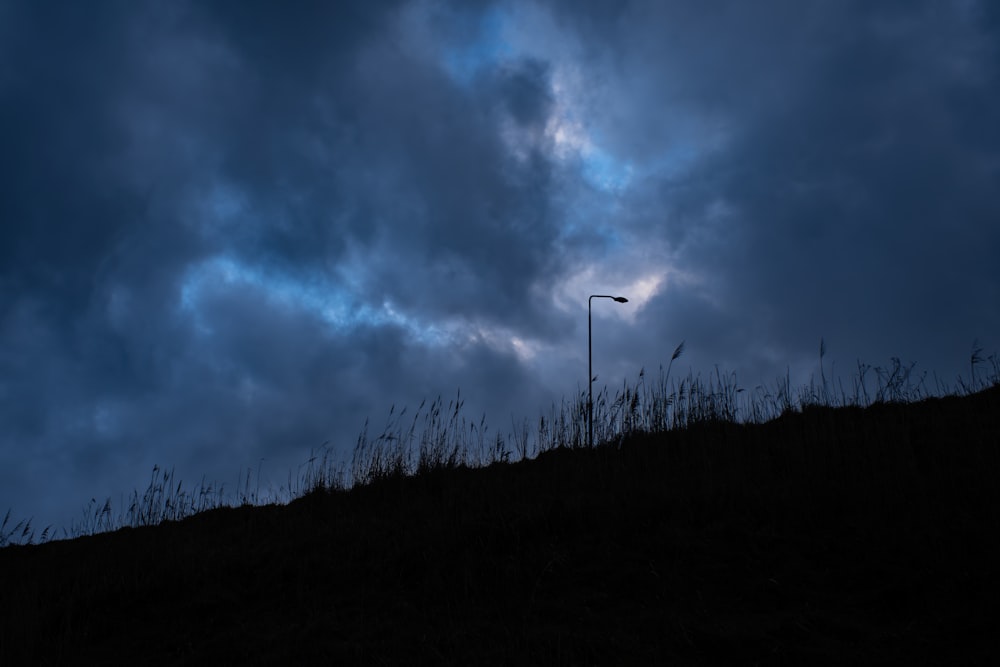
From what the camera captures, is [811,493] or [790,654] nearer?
[790,654]

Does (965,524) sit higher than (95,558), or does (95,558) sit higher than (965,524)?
(965,524)

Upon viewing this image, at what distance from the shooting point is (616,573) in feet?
20.5

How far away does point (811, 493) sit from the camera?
6938mm

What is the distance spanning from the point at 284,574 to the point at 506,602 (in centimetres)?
287

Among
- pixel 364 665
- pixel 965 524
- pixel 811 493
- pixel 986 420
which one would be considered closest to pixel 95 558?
pixel 364 665

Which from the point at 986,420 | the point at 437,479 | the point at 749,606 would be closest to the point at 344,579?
the point at 437,479

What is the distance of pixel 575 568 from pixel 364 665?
233 centimetres

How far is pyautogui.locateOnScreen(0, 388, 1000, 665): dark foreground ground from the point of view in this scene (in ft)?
16.3

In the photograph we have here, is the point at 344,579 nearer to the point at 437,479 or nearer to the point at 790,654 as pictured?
the point at 437,479

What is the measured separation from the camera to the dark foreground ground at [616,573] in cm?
496

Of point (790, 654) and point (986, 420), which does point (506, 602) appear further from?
point (986, 420)

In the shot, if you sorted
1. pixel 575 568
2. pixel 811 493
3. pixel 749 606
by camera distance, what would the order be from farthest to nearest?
pixel 811 493, pixel 575 568, pixel 749 606

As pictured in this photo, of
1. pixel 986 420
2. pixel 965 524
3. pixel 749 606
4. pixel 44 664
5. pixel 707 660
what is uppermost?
pixel 986 420

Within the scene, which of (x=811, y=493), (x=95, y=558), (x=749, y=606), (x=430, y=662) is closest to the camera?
(x=430, y=662)
